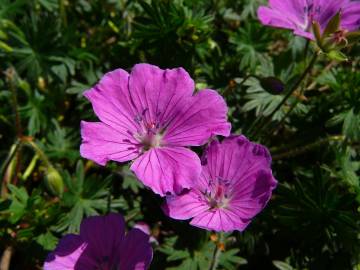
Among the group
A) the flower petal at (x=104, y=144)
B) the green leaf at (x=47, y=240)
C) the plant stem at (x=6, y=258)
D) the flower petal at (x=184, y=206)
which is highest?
the flower petal at (x=104, y=144)

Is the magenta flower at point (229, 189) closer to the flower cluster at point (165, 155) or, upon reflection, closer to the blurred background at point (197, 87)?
the flower cluster at point (165, 155)

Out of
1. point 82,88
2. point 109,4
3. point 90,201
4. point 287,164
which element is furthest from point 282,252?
point 109,4

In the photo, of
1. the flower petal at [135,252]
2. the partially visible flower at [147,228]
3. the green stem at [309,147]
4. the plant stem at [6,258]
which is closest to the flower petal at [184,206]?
the flower petal at [135,252]

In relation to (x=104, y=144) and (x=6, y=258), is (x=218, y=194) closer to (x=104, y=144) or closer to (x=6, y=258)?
(x=104, y=144)

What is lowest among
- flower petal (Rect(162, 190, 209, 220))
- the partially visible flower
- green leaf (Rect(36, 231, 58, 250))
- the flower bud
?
the partially visible flower

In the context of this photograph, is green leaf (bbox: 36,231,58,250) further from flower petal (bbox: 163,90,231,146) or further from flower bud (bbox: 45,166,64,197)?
flower petal (bbox: 163,90,231,146)

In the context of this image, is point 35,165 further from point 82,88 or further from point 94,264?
point 94,264

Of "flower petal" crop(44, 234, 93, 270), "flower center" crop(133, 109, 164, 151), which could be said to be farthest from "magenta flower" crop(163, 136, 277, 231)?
"flower petal" crop(44, 234, 93, 270)
